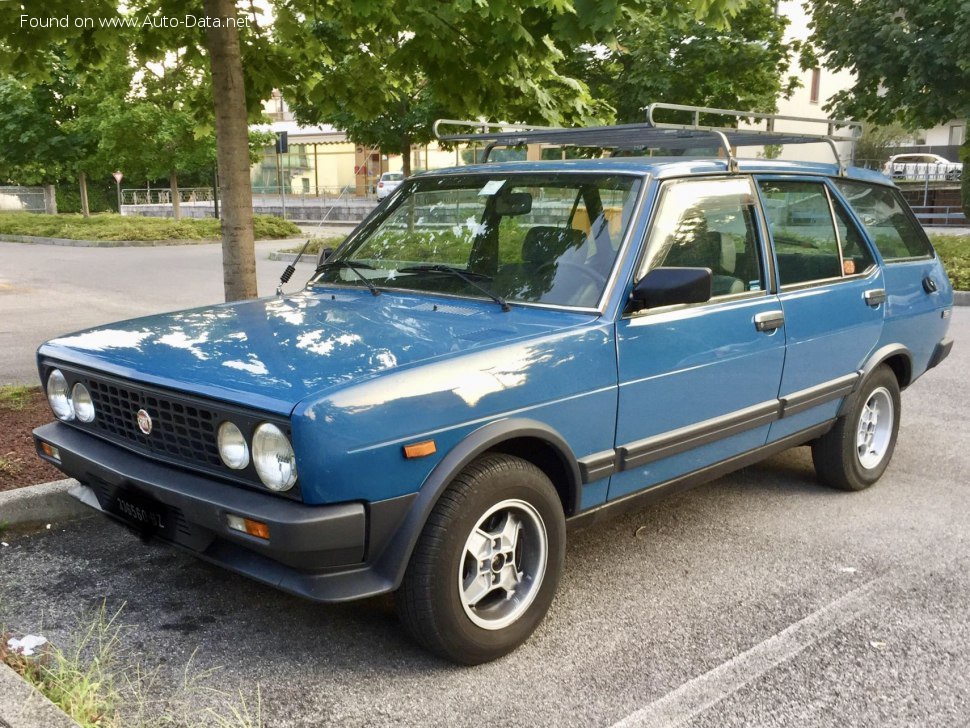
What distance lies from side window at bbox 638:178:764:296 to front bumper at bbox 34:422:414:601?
5.20ft

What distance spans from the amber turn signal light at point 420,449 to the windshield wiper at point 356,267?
136cm

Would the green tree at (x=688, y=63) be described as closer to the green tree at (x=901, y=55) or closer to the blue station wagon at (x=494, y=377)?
the green tree at (x=901, y=55)

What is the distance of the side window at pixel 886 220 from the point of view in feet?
17.4

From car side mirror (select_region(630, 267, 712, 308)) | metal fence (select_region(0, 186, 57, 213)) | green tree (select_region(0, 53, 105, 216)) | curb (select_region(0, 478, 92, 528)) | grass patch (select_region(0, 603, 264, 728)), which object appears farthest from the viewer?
metal fence (select_region(0, 186, 57, 213))

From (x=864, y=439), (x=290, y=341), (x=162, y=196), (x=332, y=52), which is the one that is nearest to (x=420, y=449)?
(x=290, y=341)

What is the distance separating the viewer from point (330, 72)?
27.2 ft

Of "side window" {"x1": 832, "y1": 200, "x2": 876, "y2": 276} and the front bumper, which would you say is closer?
the front bumper

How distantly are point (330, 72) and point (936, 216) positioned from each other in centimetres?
2569

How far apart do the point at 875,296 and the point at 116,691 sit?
4.11 m

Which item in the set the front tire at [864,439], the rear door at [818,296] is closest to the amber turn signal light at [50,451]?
the rear door at [818,296]

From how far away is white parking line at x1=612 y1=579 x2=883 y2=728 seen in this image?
304cm

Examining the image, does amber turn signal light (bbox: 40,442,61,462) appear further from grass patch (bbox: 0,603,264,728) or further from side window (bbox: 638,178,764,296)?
side window (bbox: 638,178,764,296)

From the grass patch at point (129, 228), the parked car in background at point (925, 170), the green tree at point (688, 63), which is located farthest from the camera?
the parked car in background at point (925, 170)

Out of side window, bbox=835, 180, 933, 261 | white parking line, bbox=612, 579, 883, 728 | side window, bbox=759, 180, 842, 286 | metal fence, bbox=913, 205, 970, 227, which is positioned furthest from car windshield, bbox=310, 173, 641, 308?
metal fence, bbox=913, 205, 970, 227
